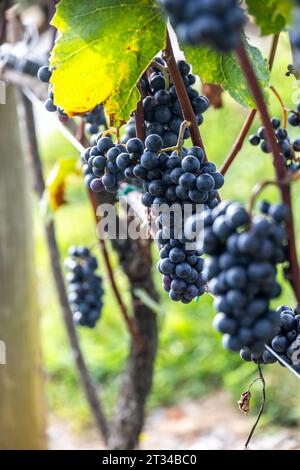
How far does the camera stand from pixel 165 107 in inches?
26.3

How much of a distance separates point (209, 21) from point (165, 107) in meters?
0.32

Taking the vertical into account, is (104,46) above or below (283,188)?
above

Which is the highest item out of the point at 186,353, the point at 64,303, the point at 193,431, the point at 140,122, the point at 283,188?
the point at 140,122

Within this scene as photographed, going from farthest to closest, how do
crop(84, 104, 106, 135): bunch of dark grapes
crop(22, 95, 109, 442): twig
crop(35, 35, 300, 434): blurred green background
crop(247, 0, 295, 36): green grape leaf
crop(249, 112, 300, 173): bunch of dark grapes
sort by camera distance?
crop(35, 35, 300, 434): blurred green background < crop(22, 95, 109, 442): twig < crop(84, 104, 106, 135): bunch of dark grapes < crop(249, 112, 300, 173): bunch of dark grapes < crop(247, 0, 295, 36): green grape leaf

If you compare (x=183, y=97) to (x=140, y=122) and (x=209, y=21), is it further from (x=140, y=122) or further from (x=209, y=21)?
(x=209, y=21)

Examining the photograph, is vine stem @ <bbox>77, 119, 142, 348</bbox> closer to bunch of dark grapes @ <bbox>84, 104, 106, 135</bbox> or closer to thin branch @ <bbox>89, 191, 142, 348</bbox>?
thin branch @ <bbox>89, 191, 142, 348</bbox>

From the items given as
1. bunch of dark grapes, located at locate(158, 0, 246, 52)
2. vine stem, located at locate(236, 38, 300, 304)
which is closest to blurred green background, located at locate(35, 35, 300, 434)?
vine stem, located at locate(236, 38, 300, 304)

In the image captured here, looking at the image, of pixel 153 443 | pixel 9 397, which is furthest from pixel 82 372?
pixel 153 443

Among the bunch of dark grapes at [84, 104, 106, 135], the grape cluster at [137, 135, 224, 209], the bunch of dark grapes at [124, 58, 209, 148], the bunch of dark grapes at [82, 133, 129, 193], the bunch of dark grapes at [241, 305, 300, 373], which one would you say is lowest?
the bunch of dark grapes at [241, 305, 300, 373]

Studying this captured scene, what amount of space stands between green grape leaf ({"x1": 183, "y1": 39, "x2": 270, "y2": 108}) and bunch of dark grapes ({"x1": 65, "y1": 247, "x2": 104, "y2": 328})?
0.61 meters

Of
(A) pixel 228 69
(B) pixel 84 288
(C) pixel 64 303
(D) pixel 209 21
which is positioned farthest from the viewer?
(C) pixel 64 303

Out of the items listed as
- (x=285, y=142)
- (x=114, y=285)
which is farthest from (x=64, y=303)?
(x=285, y=142)

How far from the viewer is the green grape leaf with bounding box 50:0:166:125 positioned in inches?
23.5

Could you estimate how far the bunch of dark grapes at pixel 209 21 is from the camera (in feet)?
1.13
